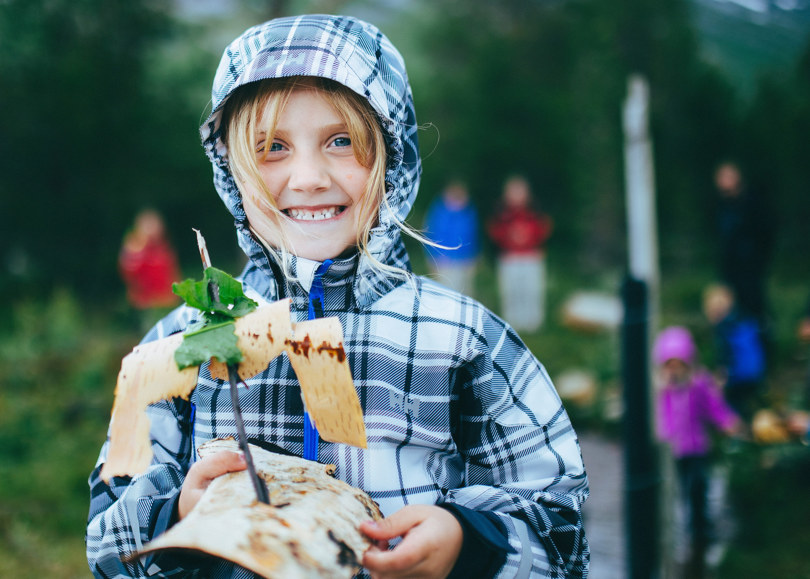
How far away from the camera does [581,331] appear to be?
843 cm

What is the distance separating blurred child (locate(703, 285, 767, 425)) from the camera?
4938 mm

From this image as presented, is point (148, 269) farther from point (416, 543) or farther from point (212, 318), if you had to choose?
point (416, 543)

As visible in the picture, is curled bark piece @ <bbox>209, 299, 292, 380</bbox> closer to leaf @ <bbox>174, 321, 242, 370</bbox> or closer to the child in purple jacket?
leaf @ <bbox>174, 321, 242, 370</bbox>

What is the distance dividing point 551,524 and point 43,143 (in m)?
10.4

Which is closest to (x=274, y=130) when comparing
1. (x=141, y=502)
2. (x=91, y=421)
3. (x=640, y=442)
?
(x=141, y=502)

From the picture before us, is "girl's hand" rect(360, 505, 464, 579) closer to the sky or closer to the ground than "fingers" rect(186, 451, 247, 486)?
closer to the ground

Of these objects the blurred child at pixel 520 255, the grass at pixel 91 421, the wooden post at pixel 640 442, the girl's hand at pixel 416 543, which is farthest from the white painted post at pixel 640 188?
the blurred child at pixel 520 255

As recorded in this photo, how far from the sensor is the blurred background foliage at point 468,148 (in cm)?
787

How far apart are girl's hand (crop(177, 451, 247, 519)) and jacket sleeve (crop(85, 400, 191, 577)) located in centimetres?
6

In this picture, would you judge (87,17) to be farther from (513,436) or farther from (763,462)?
(513,436)

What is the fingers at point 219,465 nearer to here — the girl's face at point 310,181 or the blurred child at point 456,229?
the girl's face at point 310,181

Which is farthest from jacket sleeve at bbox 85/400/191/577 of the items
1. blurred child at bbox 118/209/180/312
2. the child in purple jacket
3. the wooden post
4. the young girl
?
blurred child at bbox 118/209/180/312

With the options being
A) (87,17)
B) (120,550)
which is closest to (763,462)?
(120,550)

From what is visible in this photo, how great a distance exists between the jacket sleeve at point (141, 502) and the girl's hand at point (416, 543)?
1.18 feet
